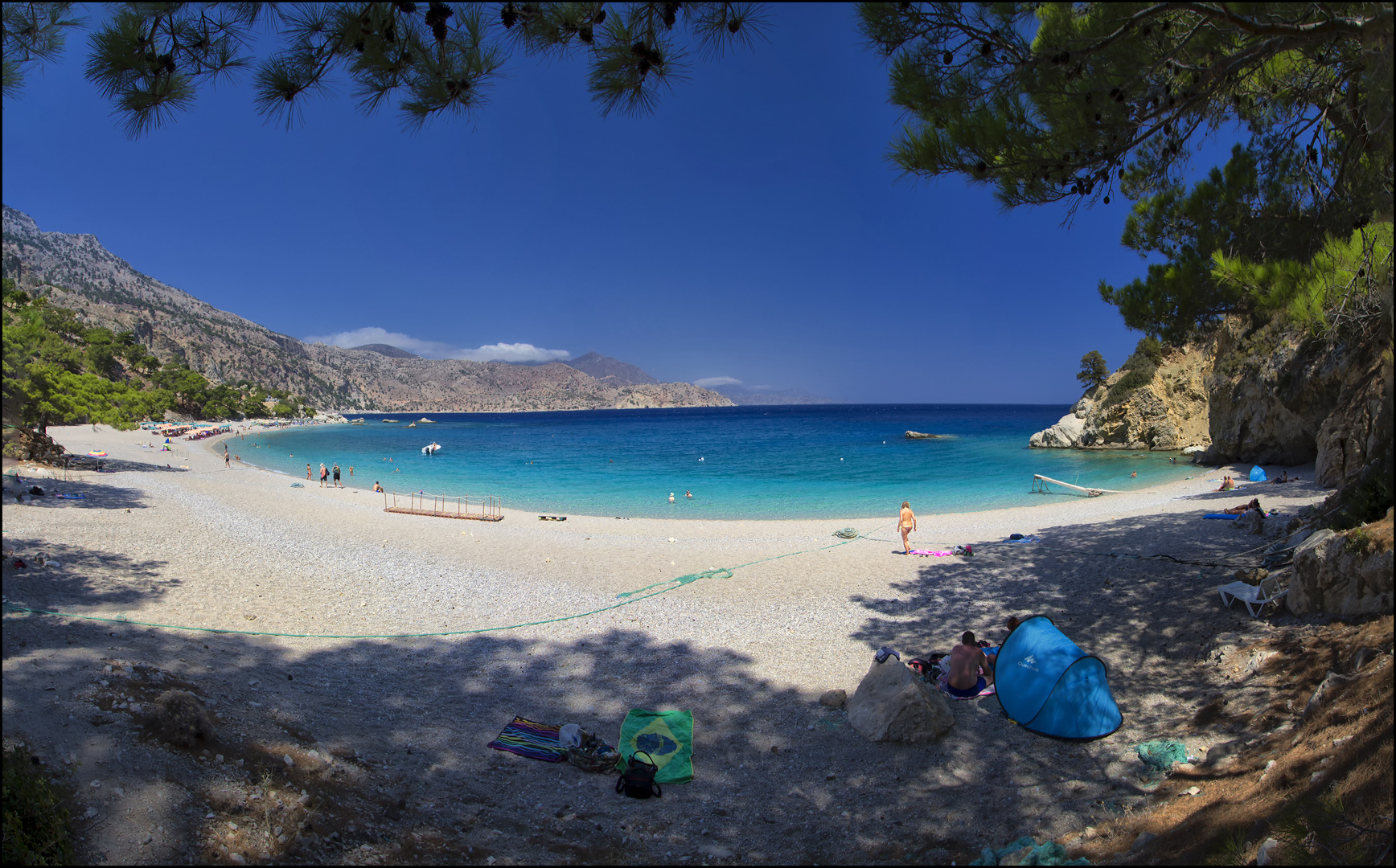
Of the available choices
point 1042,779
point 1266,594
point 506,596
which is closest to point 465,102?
point 1042,779

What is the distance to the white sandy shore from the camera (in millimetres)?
5203

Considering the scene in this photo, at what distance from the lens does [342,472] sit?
33781mm

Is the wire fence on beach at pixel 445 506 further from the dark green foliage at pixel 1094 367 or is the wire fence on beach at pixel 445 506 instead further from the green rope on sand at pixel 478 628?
the dark green foliage at pixel 1094 367

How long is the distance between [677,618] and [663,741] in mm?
3446

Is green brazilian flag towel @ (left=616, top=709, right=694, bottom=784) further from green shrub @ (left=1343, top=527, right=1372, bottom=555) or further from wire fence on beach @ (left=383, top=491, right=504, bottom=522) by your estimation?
wire fence on beach @ (left=383, top=491, right=504, bottom=522)

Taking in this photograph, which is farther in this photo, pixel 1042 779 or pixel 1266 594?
pixel 1266 594

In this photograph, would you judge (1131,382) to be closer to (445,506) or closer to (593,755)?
(445,506)

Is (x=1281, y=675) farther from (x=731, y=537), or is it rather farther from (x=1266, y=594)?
(x=731, y=537)

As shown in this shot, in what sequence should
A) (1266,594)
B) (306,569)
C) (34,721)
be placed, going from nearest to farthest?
1. (34,721)
2. (1266,594)
3. (306,569)

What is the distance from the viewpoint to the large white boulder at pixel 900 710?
5480 mm

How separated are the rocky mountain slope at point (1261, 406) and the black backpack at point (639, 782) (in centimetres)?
466

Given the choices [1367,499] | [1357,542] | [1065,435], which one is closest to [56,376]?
[1357,542]

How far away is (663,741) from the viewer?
18.2 feet

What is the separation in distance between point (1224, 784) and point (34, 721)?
7129 millimetres
